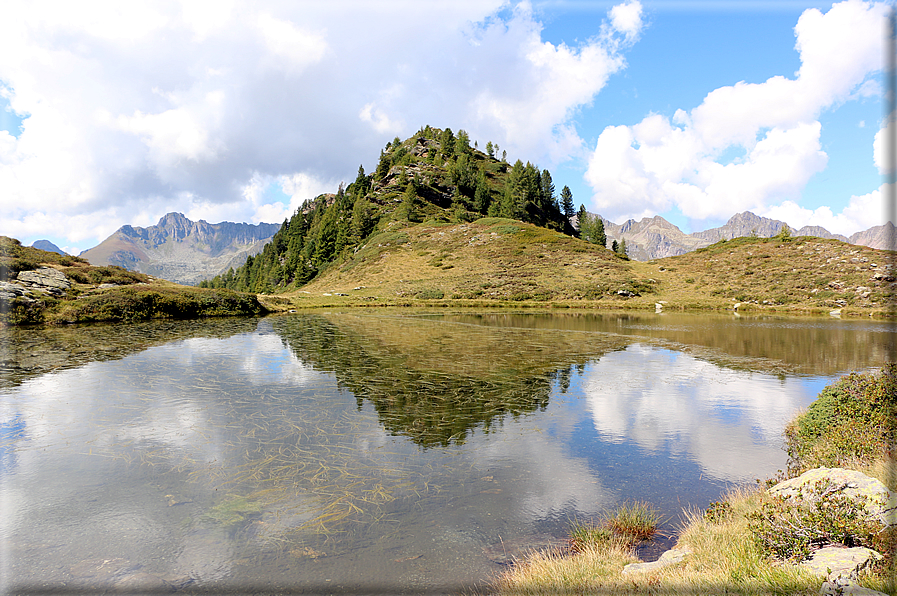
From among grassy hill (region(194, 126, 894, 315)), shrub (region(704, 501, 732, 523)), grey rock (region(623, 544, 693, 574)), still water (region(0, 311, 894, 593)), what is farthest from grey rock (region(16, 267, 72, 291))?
shrub (region(704, 501, 732, 523))

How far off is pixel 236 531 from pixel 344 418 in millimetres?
5095

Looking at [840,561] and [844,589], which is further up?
[844,589]

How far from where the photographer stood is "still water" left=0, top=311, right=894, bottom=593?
5.55 m

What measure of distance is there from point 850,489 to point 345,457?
8212 mm

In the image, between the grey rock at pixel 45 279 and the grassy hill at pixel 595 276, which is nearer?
the grey rock at pixel 45 279

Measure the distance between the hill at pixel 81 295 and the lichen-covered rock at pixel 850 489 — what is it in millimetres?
39940

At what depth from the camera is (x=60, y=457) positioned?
8.55 m

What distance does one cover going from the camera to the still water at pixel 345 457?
5547mm

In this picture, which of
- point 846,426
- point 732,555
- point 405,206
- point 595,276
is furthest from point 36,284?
point 405,206

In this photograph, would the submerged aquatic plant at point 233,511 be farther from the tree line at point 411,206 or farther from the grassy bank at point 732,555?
the tree line at point 411,206

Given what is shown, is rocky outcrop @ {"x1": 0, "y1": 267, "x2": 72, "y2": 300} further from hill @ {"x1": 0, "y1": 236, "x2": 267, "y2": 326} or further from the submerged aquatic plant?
the submerged aquatic plant

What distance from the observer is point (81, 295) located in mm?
33906

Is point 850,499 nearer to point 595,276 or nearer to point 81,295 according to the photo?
point 81,295

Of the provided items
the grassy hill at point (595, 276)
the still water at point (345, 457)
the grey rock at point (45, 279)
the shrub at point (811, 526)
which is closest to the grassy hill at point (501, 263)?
the grassy hill at point (595, 276)
